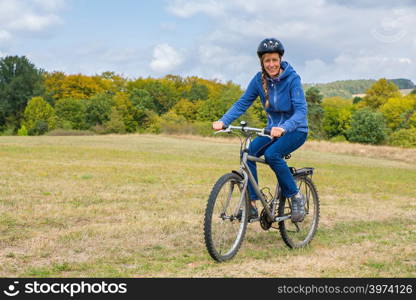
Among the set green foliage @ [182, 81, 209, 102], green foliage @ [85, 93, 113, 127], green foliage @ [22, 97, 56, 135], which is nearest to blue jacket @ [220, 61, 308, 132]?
green foliage @ [85, 93, 113, 127]

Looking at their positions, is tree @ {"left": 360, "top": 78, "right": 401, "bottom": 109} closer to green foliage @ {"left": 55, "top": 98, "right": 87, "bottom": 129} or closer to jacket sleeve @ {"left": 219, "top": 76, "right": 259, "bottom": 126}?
green foliage @ {"left": 55, "top": 98, "right": 87, "bottom": 129}

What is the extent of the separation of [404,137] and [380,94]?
68.1ft

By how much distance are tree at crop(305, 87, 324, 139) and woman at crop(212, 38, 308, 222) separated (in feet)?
272

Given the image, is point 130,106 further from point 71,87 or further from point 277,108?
point 277,108

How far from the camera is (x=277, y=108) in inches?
221

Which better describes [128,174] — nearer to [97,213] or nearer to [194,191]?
[194,191]

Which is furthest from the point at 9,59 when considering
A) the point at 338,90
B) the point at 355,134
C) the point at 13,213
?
the point at 338,90

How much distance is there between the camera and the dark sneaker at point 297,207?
5.93 meters

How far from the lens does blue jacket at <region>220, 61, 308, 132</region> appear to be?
5.48 metres

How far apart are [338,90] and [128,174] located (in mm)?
180618

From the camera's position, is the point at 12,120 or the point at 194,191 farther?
the point at 12,120

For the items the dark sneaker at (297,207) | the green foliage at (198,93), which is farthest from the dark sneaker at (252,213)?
the green foliage at (198,93)

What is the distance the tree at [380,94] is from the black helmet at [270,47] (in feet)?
349

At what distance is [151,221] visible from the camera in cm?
761
